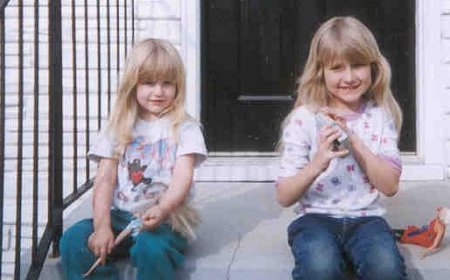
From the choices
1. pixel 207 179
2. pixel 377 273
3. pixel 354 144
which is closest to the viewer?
pixel 377 273

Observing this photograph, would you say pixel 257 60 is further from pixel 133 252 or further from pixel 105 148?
pixel 133 252

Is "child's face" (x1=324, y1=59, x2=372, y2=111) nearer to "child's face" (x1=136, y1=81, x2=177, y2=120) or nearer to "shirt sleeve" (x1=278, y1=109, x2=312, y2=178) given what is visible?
"shirt sleeve" (x1=278, y1=109, x2=312, y2=178)

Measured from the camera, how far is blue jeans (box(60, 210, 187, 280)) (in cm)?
268

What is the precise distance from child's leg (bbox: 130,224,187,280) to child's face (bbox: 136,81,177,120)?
0.47m

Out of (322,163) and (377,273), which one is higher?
(322,163)

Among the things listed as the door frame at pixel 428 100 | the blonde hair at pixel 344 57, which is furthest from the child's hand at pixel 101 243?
the door frame at pixel 428 100

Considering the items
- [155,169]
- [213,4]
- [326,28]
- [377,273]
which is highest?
[213,4]

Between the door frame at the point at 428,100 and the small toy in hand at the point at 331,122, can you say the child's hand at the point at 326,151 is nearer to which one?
the small toy in hand at the point at 331,122

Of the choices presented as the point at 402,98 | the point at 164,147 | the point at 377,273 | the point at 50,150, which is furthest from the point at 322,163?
the point at 402,98

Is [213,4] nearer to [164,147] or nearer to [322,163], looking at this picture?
[164,147]

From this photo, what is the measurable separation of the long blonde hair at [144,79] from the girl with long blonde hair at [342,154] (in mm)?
400

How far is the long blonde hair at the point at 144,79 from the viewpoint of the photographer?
2938 millimetres

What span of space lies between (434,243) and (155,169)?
0.99m

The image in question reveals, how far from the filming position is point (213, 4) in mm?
4672
